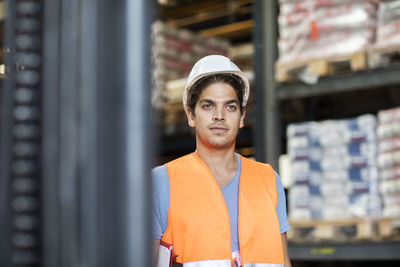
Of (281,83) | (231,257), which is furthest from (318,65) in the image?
(231,257)

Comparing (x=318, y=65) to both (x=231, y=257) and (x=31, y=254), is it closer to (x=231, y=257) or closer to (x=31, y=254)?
(x=231, y=257)

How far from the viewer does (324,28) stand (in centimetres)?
496

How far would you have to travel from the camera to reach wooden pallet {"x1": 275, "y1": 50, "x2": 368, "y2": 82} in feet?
15.8

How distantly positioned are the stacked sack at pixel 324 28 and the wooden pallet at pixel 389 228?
1.42m

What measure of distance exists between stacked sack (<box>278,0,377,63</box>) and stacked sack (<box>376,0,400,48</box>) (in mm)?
100

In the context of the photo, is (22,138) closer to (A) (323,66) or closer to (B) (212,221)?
(B) (212,221)

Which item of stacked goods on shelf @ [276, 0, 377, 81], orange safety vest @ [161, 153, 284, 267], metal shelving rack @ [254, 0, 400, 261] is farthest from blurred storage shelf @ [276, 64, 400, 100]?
orange safety vest @ [161, 153, 284, 267]

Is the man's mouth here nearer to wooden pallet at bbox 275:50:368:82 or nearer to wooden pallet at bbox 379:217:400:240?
wooden pallet at bbox 379:217:400:240

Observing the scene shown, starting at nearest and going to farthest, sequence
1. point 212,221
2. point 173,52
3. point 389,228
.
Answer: point 212,221 → point 389,228 → point 173,52

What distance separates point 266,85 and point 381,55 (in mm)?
1090

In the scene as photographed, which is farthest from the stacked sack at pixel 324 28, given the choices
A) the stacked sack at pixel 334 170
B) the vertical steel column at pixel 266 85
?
the stacked sack at pixel 334 170

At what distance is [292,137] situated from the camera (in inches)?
198

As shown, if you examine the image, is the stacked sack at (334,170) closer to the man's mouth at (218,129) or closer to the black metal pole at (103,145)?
the man's mouth at (218,129)

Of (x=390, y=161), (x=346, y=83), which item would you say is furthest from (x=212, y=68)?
(x=346, y=83)
